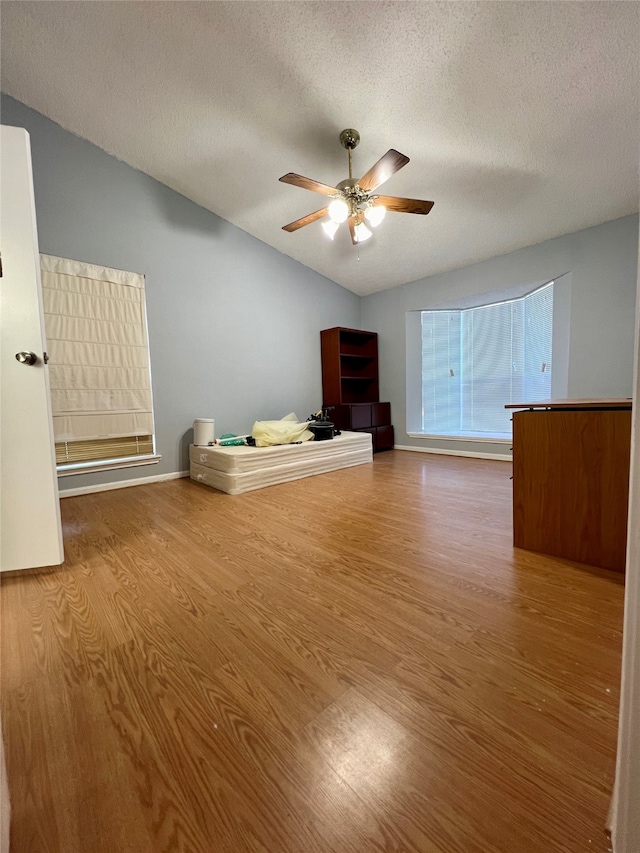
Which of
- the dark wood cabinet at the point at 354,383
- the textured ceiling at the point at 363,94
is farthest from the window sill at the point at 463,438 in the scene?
the textured ceiling at the point at 363,94

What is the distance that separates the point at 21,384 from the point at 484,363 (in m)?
4.81

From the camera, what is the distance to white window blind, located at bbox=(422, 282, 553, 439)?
3959 millimetres

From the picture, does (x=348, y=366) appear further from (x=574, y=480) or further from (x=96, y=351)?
(x=574, y=480)

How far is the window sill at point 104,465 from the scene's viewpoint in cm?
300

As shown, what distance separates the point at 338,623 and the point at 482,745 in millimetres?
538

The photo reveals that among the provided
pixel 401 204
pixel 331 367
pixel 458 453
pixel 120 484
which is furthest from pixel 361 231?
pixel 120 484

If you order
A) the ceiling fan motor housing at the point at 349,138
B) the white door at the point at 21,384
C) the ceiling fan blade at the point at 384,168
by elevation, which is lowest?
the white door at the point at 21,384

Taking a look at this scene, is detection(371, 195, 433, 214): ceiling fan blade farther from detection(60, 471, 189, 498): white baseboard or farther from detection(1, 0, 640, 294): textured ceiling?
detection(60, 471, 189, 498): white baseboard

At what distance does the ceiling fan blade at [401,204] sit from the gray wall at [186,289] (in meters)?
2.10

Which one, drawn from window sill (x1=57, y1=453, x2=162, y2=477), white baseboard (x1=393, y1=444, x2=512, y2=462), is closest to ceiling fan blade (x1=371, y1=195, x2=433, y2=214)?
white baseboard (x1=393, y1=444, x2=512, y2=462)

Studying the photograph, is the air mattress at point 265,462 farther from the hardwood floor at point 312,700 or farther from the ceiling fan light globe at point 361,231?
the ceiling fan light globe at point 361,231

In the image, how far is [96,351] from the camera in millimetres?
3135

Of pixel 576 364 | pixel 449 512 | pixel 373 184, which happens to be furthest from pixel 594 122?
pixel 449 512

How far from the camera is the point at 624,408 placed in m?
1.46
